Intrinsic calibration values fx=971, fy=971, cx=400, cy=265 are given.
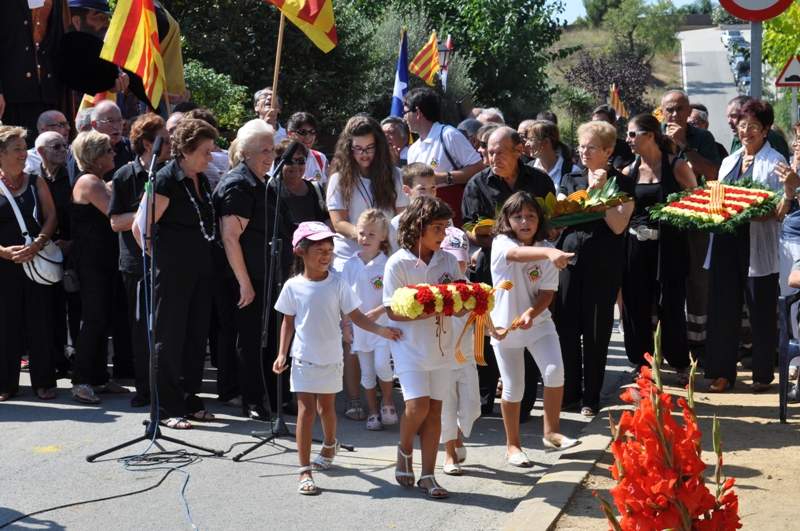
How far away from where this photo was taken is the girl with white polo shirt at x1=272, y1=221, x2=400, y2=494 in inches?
236

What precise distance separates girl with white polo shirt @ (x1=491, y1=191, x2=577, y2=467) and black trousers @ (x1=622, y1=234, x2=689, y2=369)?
222 centimetres

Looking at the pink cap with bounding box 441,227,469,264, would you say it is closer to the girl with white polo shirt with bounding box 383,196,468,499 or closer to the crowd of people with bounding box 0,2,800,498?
the crowd of people with bounding box 0,2,800,498

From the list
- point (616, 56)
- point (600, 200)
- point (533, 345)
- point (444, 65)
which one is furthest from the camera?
point (616, 56)

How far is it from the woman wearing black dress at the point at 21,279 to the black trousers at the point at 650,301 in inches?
199

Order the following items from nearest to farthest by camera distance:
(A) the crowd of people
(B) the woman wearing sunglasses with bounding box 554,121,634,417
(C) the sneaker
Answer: (A) the crowd of people → (C) the sneaker → (B) the woman wearing sunglasses with bounding box 554,121,634,417

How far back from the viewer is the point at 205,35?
75.0 ft

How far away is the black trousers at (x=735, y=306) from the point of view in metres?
8.30

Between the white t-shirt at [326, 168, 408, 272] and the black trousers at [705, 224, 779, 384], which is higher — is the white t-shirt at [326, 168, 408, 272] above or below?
above

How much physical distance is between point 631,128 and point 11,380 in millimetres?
5707

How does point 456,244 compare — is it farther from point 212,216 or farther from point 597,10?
point 597,10

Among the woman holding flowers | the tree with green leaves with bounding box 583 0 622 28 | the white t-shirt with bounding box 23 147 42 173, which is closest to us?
the woman holding flowers

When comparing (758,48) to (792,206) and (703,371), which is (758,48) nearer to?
(792,206)

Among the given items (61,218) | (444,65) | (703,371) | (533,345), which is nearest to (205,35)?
(444,65)

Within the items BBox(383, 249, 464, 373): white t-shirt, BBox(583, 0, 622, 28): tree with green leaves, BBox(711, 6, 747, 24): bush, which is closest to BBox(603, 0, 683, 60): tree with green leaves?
BBox(583, 0, 622, 28): tree with green leaves
